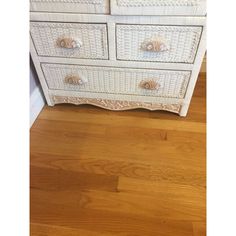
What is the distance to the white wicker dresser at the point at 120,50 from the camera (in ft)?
3.06

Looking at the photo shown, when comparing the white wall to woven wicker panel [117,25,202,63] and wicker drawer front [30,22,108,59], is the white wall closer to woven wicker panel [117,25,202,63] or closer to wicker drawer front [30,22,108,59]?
wicker drawer front [30,22,108,59]

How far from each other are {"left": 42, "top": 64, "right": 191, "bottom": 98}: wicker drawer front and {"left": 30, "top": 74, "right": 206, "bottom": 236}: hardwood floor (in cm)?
19

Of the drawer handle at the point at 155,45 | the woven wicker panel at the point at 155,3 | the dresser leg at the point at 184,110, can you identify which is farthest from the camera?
the dresser leg at the point at 184,110

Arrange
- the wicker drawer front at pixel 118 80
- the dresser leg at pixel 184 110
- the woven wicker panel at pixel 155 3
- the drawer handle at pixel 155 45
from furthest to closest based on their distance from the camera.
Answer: the dresser leg at pixel 184 110, the wicker drawer front at pixel 118 80, the drawer handle at pixel 155 45, the woven wicker panel at pixel 155 3

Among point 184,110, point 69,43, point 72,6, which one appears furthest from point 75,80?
point 184,110

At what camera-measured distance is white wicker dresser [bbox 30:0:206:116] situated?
0.93 metres

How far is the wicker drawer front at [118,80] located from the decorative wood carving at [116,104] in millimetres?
71

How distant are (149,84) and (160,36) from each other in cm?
26

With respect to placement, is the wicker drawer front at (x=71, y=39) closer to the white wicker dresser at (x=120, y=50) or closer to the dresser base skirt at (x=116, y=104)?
the white wicker dresser at (x=120, y=50)

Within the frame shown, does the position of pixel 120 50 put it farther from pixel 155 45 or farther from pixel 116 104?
pixel 116 104

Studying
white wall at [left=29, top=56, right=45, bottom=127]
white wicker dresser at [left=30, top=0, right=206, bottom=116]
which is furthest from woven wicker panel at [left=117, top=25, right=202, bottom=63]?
white wall at [left=29, top=56, right=45, bottom=127]

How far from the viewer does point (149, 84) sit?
46.3 inches

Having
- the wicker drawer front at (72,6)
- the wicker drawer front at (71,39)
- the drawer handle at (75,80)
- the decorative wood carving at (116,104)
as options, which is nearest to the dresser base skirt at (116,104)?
the decorative wood carving at (116,104)

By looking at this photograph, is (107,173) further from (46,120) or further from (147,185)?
(46,120)
